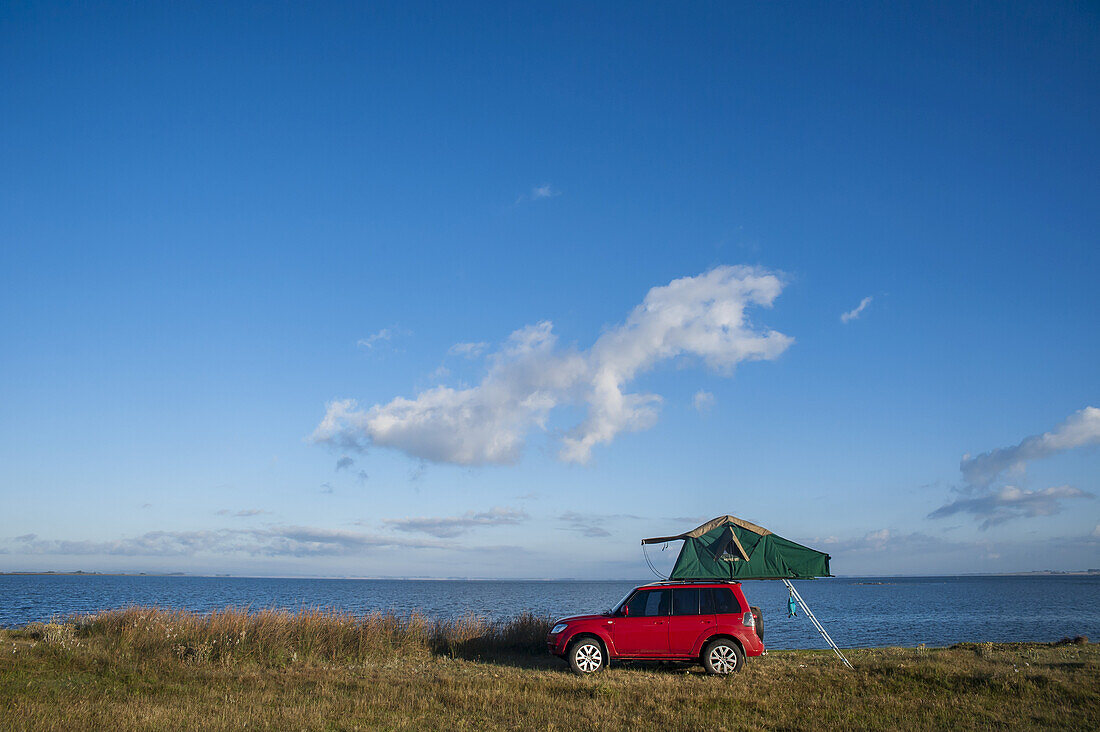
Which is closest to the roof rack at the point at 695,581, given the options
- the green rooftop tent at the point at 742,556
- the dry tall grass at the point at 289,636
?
the green rooftop tent at the point at 742,556

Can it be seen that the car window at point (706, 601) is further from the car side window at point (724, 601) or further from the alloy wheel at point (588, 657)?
the alloy wheel at point (588, 657)

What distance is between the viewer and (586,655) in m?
15.7

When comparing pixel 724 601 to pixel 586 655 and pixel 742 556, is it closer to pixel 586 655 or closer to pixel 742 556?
pixel 742 556

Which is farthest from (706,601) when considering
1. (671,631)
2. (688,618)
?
(671,631)

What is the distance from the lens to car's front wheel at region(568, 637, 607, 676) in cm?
1566

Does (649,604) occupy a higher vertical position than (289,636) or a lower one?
higher

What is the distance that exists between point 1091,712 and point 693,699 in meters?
6.43

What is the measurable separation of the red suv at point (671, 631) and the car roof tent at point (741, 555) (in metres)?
0.68

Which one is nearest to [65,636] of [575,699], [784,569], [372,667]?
[372,667]

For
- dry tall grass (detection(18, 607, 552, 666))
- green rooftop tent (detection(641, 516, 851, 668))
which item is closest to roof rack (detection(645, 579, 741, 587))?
green rooftop tent (detection(641, 516, 851, 668))

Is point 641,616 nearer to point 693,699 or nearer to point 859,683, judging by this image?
point 693,699

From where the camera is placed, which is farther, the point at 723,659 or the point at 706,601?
the point at 706,601

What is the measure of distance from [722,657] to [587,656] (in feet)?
9.88

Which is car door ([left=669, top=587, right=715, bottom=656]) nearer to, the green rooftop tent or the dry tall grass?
the green rooftop tent
